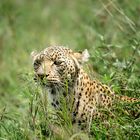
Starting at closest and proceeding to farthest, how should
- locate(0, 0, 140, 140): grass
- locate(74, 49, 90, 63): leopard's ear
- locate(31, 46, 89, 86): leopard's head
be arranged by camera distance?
locate(0, 0, 140, 140): grass
locate(31, 46, 89, 86): leopard's head
locate(74, 49, 90, 63): leopard's ear

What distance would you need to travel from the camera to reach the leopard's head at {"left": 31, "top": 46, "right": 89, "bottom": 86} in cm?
891

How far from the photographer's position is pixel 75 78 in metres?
9.12

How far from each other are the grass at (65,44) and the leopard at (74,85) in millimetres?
128

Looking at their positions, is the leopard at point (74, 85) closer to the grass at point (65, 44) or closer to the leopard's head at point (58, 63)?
the leopard's head at point (58, 63)

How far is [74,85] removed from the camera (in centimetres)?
911

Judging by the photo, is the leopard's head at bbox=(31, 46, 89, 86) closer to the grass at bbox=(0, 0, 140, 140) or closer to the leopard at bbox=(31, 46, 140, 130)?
the leopard at bbox=(31, 46, 140, 130)

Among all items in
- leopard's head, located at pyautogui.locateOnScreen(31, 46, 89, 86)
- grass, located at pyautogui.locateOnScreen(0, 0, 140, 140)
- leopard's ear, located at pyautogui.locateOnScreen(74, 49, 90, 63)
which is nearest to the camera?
grass, located at pyautogui.locateOnScreen(0, 0, 140, 140)

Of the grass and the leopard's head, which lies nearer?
the grass

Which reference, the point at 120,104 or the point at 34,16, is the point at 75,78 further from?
the point at 34,16

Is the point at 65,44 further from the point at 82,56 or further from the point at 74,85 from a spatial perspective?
the point at 74,85

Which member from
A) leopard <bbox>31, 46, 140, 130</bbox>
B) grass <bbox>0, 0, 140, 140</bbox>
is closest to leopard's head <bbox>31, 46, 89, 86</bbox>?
leopard <bbox>31, 46, 140, 130</bbox>

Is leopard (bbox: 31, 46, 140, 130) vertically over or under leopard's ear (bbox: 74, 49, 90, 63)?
under

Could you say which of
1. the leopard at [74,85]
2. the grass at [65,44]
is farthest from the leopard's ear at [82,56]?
the grass at [65,44]

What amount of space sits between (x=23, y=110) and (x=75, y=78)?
1.14m
